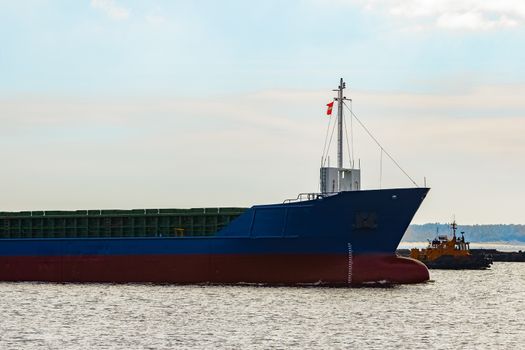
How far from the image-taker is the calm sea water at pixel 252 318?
31219mm

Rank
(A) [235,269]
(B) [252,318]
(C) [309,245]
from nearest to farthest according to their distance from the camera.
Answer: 1. (B) [252,318]
2. (C) [309,245]
3. (A) [235,269]

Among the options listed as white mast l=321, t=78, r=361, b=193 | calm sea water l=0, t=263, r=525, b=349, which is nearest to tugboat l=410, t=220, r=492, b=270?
calm sea water l=0, t=263, r=525, b=349

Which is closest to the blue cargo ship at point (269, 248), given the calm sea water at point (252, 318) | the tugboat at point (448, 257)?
the calm sea water at point (252, 318)

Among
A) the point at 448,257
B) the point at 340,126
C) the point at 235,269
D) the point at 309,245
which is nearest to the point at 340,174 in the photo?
the point at 340,126

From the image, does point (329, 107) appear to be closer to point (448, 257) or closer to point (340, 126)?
point (340, 126)

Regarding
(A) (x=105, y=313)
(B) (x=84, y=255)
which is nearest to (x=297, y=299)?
(A) (x=105, y=313)

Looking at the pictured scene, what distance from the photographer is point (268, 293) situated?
4516 cm

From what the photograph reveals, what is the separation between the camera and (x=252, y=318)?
36469 mm

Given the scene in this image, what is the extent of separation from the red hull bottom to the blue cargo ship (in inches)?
1.9

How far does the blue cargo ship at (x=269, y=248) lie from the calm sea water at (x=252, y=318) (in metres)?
0.83

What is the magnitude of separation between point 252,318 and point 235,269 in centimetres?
1005

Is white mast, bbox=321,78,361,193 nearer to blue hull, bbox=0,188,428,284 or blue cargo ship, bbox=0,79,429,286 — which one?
blue cargo ship, bbox=0,79,429,286

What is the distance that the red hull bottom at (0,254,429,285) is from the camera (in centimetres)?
4566

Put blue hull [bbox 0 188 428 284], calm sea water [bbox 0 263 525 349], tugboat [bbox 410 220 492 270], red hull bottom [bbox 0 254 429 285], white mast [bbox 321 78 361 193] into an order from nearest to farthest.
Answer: calm sea water [bbox 0 263 525 349] < blue hull [bbox 0 188 428 284] < red hull bottom [bbox 0 254 429 285] < white mast [bbox 321 78 361 193] < tugboat [bbox 410 220 492 270]
